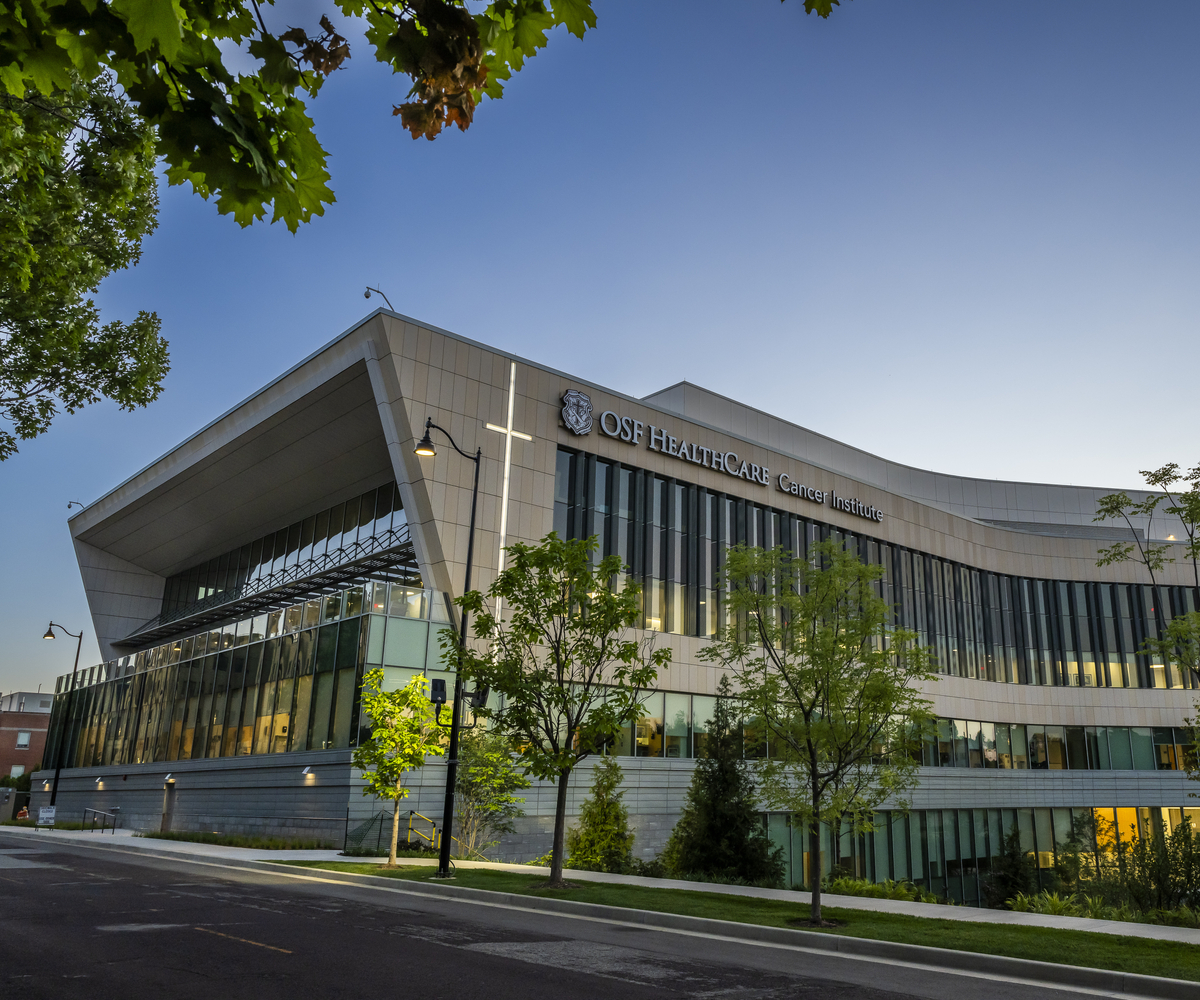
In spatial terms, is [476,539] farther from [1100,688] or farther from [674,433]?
[1100,688]

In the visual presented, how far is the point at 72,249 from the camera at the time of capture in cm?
1137

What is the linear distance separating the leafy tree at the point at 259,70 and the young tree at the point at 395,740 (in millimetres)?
21394

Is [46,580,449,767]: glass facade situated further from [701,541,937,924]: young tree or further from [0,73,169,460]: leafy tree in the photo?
[0,73,169,460]: leafy tree

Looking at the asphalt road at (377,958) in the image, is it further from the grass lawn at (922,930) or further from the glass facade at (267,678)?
the glass facade at (267,678)

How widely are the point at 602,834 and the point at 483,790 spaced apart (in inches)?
147

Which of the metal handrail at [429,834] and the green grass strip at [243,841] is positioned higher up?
the metal handrail at [429,834]

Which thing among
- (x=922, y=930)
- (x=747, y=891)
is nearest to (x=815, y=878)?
(x=922, y=930)

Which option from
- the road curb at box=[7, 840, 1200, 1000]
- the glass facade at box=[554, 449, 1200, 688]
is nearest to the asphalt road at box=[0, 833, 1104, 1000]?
the road curb at box=[7, 840, 1200, 1000]

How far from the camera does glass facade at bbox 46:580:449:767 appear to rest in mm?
30484

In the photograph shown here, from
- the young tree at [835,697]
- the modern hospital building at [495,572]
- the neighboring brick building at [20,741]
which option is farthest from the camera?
the neighboring brick building at [20,741]

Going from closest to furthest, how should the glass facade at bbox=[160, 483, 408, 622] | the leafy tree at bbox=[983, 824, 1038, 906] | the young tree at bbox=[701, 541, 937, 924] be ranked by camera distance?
the young tree at bbox=[701, 541, 937, 924] → the leafy tree at bbox=[983, 824, 1038, 906] → the glass facade at bbox=[160, 483, 408, 622]

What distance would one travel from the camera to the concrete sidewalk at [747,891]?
557 inches

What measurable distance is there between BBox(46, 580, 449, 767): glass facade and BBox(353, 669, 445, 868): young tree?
5125 mm

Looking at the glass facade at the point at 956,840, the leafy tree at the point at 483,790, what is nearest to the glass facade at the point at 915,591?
the glass facade at the point at 956,840
